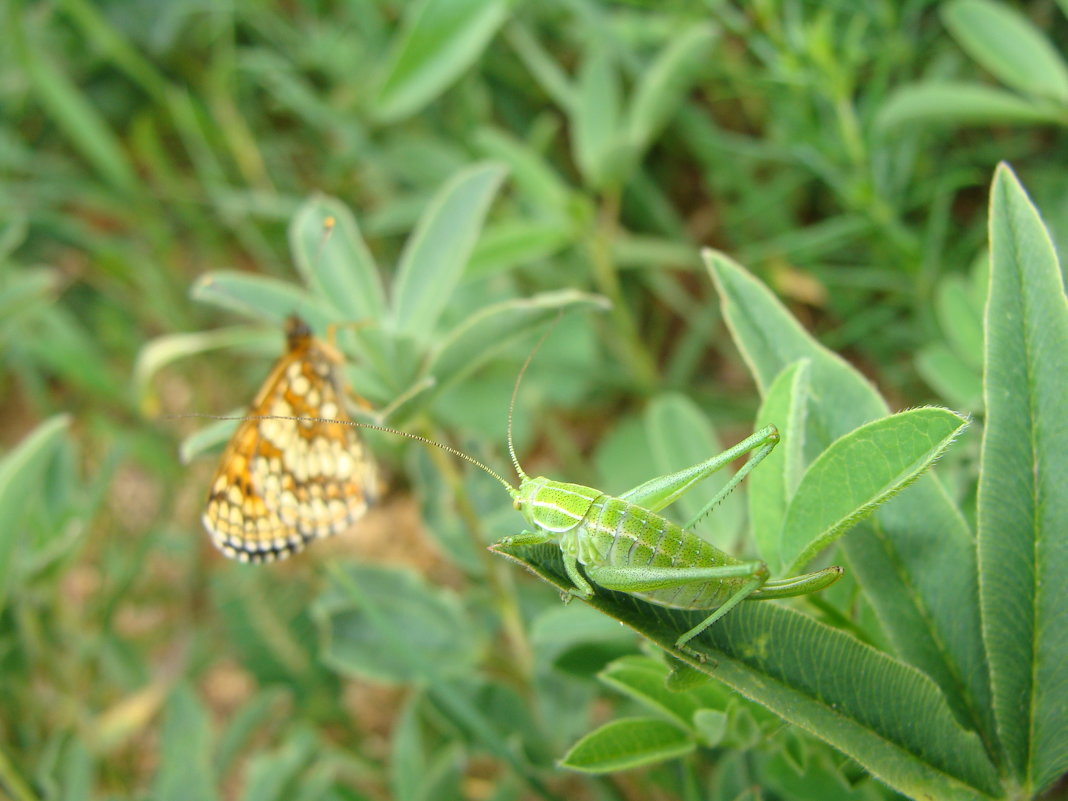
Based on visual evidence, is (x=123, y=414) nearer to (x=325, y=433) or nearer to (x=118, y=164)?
(x=118, y=164)

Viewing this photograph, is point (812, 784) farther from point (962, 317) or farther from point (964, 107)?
point (964, 107)

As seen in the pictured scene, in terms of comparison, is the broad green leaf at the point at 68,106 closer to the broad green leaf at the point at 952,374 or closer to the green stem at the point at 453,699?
the green stem at the point at 453,699

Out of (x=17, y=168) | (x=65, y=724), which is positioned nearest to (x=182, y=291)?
(x=17, y=168)

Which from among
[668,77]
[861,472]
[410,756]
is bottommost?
[410,756]

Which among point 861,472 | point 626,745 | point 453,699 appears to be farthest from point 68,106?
point 861,472

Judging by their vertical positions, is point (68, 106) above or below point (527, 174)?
above

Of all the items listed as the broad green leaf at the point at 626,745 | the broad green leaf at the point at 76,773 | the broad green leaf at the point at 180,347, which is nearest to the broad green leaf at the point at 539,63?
the broad green leaf at the point at 180,347
